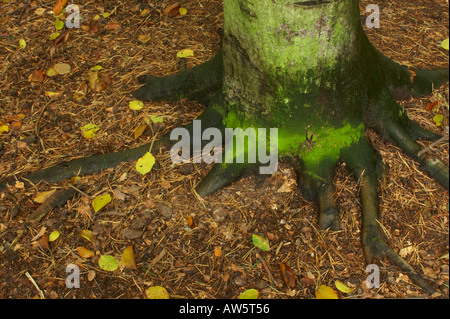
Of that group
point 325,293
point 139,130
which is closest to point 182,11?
point 139,130

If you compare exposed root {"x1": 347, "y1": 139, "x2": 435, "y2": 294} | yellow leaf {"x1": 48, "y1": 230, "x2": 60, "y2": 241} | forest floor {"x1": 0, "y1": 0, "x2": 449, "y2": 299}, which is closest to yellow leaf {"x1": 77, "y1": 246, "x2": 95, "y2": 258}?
forest floor {"x1": 0, "y1": 0, "x2": 449, "y2": 299}

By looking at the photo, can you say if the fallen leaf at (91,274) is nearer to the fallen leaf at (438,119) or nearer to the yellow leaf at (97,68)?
the yellow leaf at (97,68)

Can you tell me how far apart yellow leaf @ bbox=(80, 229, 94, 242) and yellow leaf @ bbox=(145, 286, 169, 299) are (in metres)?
0.46

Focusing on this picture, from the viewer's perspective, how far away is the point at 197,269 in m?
2.19

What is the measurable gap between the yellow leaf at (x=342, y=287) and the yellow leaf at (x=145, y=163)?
4.07 feet

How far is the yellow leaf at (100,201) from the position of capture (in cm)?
243

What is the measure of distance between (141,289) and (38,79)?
1.94 m

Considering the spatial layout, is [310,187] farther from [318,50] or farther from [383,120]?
[318,50]

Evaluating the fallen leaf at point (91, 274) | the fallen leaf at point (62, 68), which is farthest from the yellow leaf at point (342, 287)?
the fallen leaf at point (62, 68)

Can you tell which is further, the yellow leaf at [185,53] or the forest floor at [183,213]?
the yellow leaf at [185,53]

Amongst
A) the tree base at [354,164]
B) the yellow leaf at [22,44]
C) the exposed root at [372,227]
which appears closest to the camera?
the exposed root at [372,227]

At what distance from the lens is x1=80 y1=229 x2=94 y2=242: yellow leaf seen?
2.32 m

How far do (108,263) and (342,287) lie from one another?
120cm

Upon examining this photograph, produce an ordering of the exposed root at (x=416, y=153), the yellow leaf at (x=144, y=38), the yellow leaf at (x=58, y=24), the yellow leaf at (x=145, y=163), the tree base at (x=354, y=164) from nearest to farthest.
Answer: the exposed root at (x=416, y=153) → the tree base at (x=354, y=164) → the yellow leaf at (x=145, y=163) → the yellow leaf at (x=144, y=38) → the yellow leaf at (x=58, y=24)
